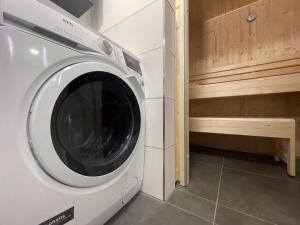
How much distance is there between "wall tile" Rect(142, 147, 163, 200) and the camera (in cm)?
72

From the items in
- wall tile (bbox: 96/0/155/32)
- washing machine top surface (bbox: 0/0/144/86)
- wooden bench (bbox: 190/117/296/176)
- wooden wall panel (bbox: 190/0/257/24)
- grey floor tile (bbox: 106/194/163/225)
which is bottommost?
grey floor tile (bbox: 106/194/163/225)

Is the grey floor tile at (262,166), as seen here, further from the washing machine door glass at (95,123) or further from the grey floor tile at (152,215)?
the washing machine door glass at (95,123)

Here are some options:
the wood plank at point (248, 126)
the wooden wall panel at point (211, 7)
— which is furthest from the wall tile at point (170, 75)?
the wooden wall panel at point (211, 7)

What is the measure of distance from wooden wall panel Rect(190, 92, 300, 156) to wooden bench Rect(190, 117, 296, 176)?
0.84 ft

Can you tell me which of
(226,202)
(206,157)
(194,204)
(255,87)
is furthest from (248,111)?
(194,204)

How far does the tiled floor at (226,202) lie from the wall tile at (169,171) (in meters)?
0.03

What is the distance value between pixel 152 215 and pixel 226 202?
1.18 ft

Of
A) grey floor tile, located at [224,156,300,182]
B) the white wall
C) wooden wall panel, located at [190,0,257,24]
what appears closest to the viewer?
the white wall

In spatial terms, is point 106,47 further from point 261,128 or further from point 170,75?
point 261,128

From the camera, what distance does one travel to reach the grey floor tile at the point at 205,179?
0.78 meters

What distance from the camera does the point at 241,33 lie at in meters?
1.53

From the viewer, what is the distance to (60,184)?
1.33ft

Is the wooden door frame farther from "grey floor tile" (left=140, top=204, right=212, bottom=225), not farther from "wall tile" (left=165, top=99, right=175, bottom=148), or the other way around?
"grey floor tile" (left=140, top=204, right=212, bottom=225)

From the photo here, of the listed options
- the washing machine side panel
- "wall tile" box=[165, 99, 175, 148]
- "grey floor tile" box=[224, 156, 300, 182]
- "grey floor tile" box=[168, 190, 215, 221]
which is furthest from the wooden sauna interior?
the washing machine side panel
